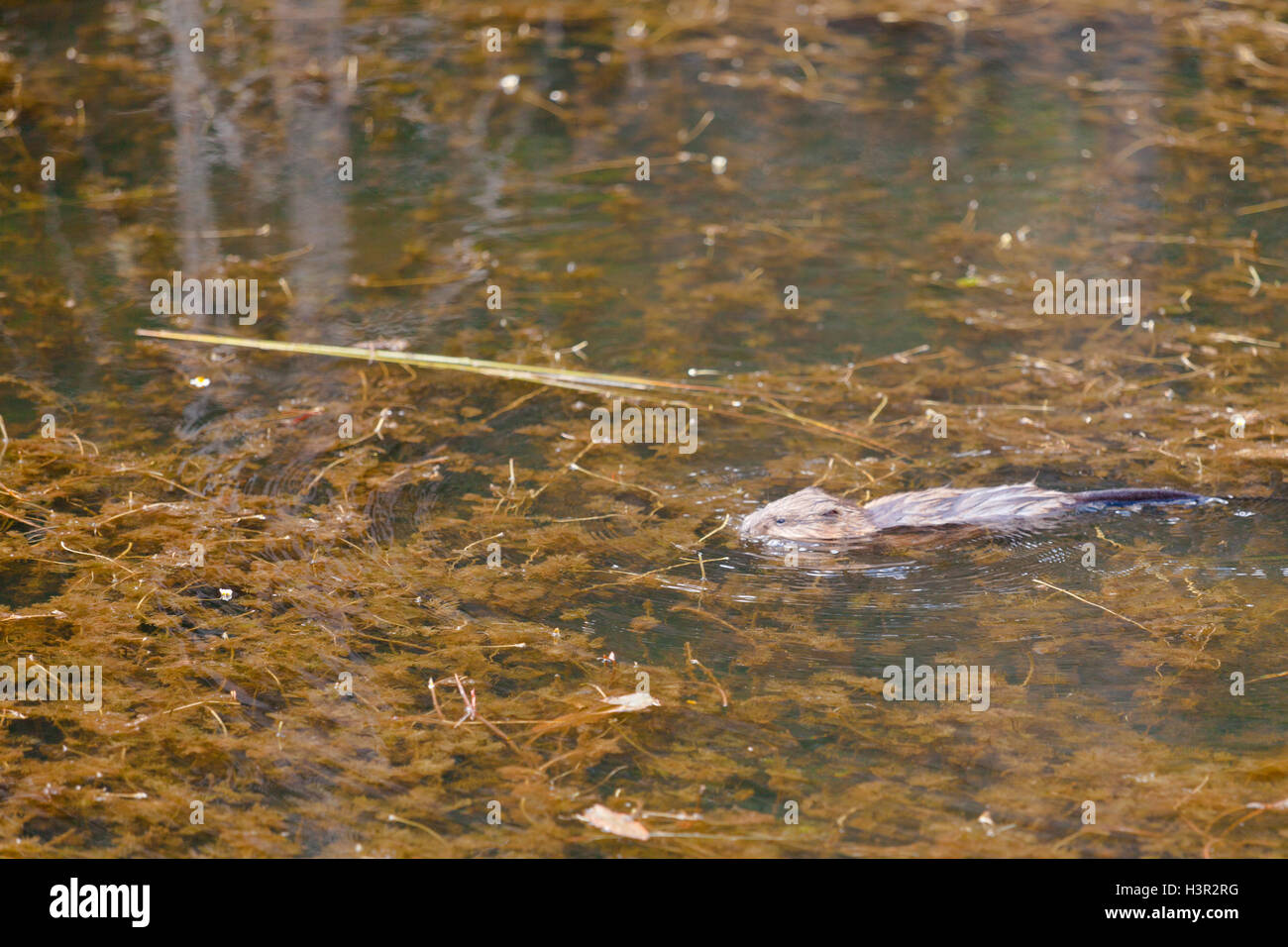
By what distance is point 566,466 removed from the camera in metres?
4.95

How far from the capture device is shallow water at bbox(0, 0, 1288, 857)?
136 inches

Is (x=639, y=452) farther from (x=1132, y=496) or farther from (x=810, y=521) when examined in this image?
(x=1132, y=496)

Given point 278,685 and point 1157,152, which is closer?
point 278,685

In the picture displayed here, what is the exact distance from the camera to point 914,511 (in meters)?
4.38

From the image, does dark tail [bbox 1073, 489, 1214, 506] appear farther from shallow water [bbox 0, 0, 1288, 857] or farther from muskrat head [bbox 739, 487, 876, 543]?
muskrat head [bbox 739, 487, 876, 543]

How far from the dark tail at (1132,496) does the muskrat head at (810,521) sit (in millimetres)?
777

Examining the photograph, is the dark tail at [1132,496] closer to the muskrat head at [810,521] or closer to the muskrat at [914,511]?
the muskrat at [914,511]

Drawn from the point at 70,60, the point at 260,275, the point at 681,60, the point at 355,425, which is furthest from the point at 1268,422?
the point at 70,60

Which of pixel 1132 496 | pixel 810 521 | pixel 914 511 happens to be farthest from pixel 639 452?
pixel 1132 496

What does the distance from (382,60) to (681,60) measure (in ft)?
7.00

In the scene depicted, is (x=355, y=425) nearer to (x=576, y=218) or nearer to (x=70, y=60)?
(x=576, y=218)
